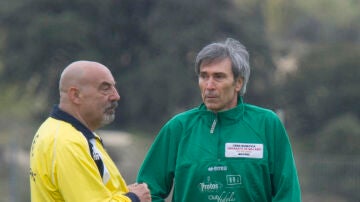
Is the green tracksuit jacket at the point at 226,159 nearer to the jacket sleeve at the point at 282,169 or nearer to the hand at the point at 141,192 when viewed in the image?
the jacket sleeve at the point at 282,169

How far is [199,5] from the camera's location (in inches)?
1099

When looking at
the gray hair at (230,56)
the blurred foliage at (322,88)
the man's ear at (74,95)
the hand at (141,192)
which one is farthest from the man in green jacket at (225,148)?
the blurred foliage at (322,88)

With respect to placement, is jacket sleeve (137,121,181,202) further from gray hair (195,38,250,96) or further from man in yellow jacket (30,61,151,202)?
man in yellow jacket (30,61,151,202)

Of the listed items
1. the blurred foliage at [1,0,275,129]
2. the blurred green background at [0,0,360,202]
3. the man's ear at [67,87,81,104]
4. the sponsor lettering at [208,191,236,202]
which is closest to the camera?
the man's ear at [67,87,81,104]

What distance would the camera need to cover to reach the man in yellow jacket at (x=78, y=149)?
15.4 ft

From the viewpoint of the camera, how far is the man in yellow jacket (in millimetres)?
4680

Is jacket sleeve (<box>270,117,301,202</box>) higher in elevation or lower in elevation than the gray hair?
lower

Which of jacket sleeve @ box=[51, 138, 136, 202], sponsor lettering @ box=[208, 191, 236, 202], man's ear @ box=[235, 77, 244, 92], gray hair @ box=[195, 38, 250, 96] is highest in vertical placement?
gray hair @ box=[195, 38, 250, 96]

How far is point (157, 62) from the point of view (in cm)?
2819

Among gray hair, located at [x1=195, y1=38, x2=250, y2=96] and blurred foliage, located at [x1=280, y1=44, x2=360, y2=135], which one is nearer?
gray hair, located at [x1=195, y1=38, x2=250, y2=96]

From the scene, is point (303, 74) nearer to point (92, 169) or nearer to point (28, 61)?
point (28, 61)

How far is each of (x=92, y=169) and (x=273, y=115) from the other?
149 cm

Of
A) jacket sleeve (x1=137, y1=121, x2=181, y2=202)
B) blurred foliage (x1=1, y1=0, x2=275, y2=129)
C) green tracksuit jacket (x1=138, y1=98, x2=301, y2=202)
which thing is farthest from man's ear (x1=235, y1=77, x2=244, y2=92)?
blurred foliage (x1=1, y1=0, x2=275, y2=129)

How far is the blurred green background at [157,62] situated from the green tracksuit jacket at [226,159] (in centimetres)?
1860
